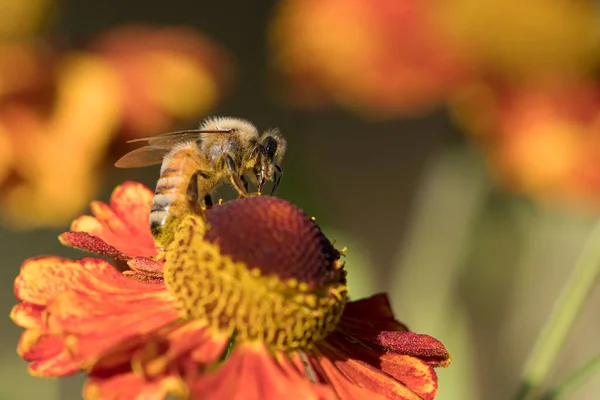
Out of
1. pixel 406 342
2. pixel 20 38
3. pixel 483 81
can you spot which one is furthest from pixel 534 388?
pixel 20 38

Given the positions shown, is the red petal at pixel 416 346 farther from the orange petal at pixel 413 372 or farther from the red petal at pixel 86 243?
the red petal at pixel 86 243

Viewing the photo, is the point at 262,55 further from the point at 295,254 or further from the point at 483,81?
the point at 295,254

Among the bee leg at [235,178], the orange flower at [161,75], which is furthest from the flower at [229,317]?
the orange flower at [161,75]

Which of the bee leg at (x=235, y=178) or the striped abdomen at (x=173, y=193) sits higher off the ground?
the bee leg at (x=235, y=178)

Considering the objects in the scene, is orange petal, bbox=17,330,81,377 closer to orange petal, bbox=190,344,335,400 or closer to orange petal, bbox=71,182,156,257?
orange petal, bbox=190,344,335,400

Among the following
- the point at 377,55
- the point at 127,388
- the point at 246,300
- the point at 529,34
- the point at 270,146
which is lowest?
the point at 127,388

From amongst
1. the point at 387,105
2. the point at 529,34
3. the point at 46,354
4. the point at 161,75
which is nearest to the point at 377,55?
the point at 387,105

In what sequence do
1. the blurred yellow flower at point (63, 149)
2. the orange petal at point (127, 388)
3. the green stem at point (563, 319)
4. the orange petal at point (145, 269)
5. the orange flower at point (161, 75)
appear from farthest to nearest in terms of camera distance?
the orange flower at point (161, 75), the blurred yellow flower at point (63, 149), the green stem at point (563, 319), the orange petal at point (145, 269), the orange petal at point (127, 388)

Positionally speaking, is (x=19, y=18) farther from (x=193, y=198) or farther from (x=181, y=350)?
(x=181, y=350)
